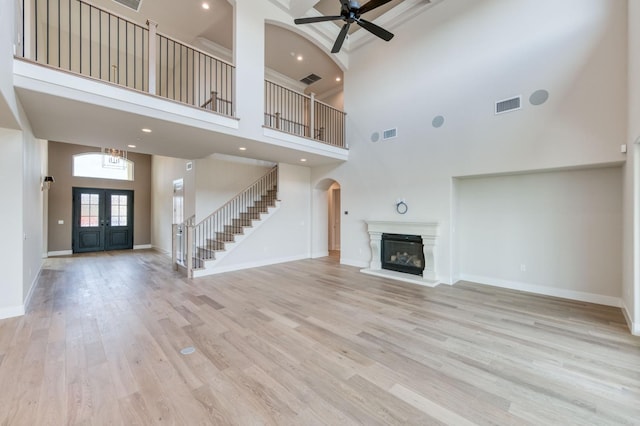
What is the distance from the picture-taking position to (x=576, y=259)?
177 inches

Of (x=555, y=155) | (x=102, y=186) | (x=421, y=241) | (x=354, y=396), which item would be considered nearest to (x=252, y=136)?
(x=421, y=241)

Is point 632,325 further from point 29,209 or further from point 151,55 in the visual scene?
point 29,209

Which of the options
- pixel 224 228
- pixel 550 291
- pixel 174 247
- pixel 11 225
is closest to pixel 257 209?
pixel 224 228

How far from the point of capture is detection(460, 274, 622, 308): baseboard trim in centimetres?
424

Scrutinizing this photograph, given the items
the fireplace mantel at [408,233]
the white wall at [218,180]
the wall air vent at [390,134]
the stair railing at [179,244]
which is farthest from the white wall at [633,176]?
the white wall at [218,180]

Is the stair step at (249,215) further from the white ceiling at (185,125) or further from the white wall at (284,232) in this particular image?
the white ceiling at (185,125)

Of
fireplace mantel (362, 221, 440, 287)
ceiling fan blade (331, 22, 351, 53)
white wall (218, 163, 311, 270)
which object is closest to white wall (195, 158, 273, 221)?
white wall (218, 163, 311, 270)

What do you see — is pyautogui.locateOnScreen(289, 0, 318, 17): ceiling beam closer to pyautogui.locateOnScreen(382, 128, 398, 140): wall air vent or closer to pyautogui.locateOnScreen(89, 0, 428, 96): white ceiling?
→ pyautogui.locateOnScreen(89, 0, 428, 96): white ceiling

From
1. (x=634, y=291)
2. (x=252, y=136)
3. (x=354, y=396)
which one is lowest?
(x=354, y=396)

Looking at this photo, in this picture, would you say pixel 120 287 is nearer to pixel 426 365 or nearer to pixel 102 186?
pixel 426 365

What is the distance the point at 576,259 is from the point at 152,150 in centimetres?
879

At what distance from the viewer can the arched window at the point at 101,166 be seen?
30.7 ft

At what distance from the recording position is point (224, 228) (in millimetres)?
7746

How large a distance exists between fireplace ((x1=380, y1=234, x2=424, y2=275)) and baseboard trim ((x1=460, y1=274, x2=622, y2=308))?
101cm
